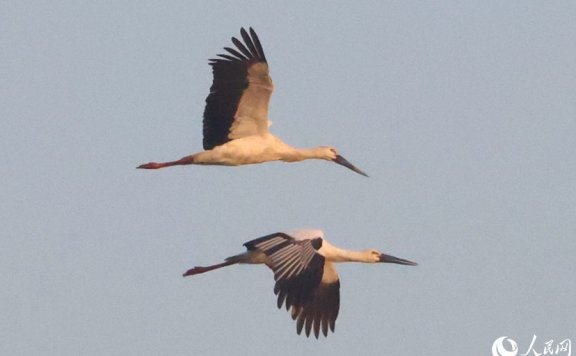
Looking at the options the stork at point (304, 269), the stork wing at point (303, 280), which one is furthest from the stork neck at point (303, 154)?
the stork wing at point (303, 280)

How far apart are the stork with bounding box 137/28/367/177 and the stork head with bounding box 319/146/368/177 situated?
98cm

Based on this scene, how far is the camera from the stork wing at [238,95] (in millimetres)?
22859

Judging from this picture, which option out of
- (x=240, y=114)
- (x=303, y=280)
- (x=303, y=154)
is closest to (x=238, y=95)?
(x=240, y=114)

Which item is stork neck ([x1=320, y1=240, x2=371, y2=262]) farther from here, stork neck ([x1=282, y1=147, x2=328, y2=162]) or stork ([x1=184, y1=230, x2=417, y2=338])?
stork neck ([x1=282, y1=147, x2=328, y2=162])

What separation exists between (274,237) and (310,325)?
4.60ft

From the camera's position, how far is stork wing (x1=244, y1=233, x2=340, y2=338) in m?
21.6

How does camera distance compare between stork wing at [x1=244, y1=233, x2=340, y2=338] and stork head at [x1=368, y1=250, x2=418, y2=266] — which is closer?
stork wing at [x1=244, y1=233, x2=340, y2=338]

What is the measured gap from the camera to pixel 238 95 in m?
23.2

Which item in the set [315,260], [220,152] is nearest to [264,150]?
[220,152]

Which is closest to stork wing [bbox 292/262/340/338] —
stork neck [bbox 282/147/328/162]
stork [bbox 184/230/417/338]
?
stork [bbox 184/230/417/338]

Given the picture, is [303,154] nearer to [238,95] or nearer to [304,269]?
[238,95]

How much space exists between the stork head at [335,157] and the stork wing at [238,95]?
1.61 meters

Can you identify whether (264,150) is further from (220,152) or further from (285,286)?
(285,286)

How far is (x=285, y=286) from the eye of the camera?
21547 millimetres
